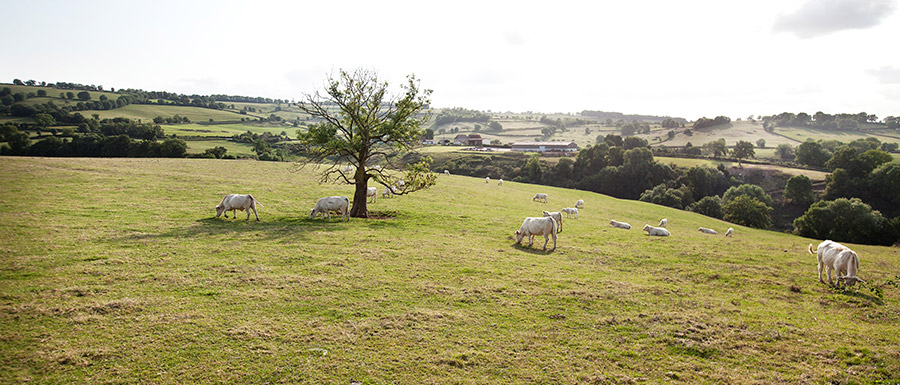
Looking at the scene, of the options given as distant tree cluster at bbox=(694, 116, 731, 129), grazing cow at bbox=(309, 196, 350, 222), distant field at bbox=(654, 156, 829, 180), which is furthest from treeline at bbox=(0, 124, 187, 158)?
distant tree cluster at bbox=(694, 116, 731, 129)

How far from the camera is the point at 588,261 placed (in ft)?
52.4

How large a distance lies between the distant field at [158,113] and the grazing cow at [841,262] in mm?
115244

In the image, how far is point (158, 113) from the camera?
102 meters

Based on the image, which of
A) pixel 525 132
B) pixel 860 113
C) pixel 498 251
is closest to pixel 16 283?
pixel 498 251

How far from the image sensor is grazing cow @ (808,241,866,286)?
498 inches

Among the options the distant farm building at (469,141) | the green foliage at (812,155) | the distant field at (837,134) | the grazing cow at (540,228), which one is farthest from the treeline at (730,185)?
the distant field at (837,134)

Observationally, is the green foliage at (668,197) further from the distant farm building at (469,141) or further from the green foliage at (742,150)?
the distant farm building at (469,141)

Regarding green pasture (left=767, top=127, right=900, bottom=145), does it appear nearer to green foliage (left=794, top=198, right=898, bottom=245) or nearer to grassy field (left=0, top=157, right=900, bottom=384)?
green foliage (left=794, top=198, right=898, bottom=245)

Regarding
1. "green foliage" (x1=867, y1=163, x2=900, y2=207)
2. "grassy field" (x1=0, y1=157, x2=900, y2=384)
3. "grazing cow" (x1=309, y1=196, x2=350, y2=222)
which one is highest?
"green foliage" (x1=867, y1=163, x2=900, y2=207)

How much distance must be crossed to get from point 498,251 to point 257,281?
952cm

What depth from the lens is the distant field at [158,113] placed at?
91.9 m

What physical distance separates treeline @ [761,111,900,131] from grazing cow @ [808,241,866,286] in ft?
580

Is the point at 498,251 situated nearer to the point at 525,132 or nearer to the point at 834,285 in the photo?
the point at 834,285

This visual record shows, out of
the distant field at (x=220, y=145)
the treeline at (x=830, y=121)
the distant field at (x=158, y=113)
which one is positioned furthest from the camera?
the treeline at (x=830, y=121)
